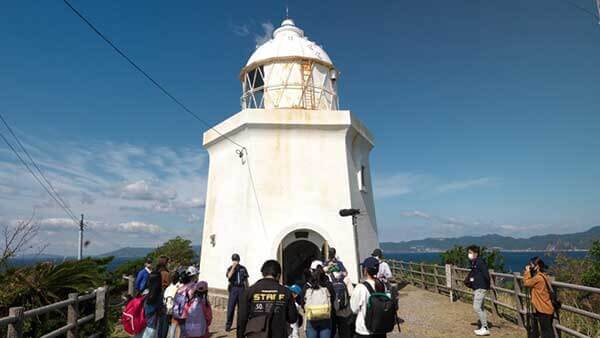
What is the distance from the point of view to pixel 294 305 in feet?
12.6

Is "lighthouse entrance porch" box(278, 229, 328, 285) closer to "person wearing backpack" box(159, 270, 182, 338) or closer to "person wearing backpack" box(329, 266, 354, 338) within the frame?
"person wearing backpack" box(159, 270, 182, 338)

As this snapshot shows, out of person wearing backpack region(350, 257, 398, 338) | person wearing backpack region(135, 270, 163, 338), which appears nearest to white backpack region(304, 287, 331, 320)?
person wearing backpack region(350, 257, 398, 338)

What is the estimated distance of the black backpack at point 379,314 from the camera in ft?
13.3

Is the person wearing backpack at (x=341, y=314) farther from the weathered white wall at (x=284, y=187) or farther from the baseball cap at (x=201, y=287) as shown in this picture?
the weathered white wall at (x=284, y=187)

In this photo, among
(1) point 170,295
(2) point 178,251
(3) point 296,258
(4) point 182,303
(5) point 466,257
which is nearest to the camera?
(4) point 182,303

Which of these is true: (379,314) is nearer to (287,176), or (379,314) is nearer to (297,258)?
(287,176)

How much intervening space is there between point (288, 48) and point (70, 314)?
985cm

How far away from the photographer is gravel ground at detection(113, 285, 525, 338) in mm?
7402

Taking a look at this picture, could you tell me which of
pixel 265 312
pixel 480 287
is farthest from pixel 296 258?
pixel 265 312

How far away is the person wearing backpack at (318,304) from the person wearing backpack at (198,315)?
141 cm

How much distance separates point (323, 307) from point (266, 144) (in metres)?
6.99

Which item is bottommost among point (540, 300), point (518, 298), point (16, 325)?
point (518, 298)

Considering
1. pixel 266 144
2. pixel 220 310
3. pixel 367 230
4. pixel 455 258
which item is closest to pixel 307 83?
pixel 266 144

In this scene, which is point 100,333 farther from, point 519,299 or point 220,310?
point 519,299
